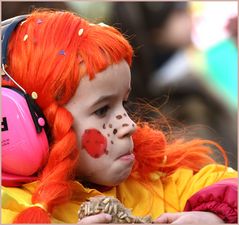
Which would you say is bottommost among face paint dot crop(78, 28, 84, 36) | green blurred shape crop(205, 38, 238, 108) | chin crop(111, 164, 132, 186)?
green blurred shape crop(205, 38, 238, 108)

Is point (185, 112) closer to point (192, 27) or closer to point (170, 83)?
point (170, 83)

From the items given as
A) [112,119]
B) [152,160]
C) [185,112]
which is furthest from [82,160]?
[185,112]

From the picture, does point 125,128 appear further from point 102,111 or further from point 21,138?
point 21,138

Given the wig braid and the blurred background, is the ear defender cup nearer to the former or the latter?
the wig braid

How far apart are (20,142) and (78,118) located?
16 centimetres

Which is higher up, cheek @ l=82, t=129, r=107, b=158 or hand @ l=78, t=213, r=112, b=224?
cheek @ l=82, t=129, r=107, b=158

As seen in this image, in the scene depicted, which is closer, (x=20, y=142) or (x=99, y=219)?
(x=99, y=219)

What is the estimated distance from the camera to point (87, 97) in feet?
5.32

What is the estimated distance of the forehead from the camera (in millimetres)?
1616

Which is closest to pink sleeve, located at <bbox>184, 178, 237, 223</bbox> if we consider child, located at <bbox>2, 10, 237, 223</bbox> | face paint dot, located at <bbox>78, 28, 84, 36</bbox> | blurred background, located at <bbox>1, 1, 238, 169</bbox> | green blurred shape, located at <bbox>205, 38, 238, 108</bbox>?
child, located at <bbox>2, 10, 237, 223</bbox>

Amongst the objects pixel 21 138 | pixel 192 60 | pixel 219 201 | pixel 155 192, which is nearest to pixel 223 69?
pixel 192 60

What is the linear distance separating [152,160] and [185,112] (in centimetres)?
189

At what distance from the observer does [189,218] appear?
1.58 m

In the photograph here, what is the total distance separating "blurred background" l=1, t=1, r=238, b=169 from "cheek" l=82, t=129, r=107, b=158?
195cm
